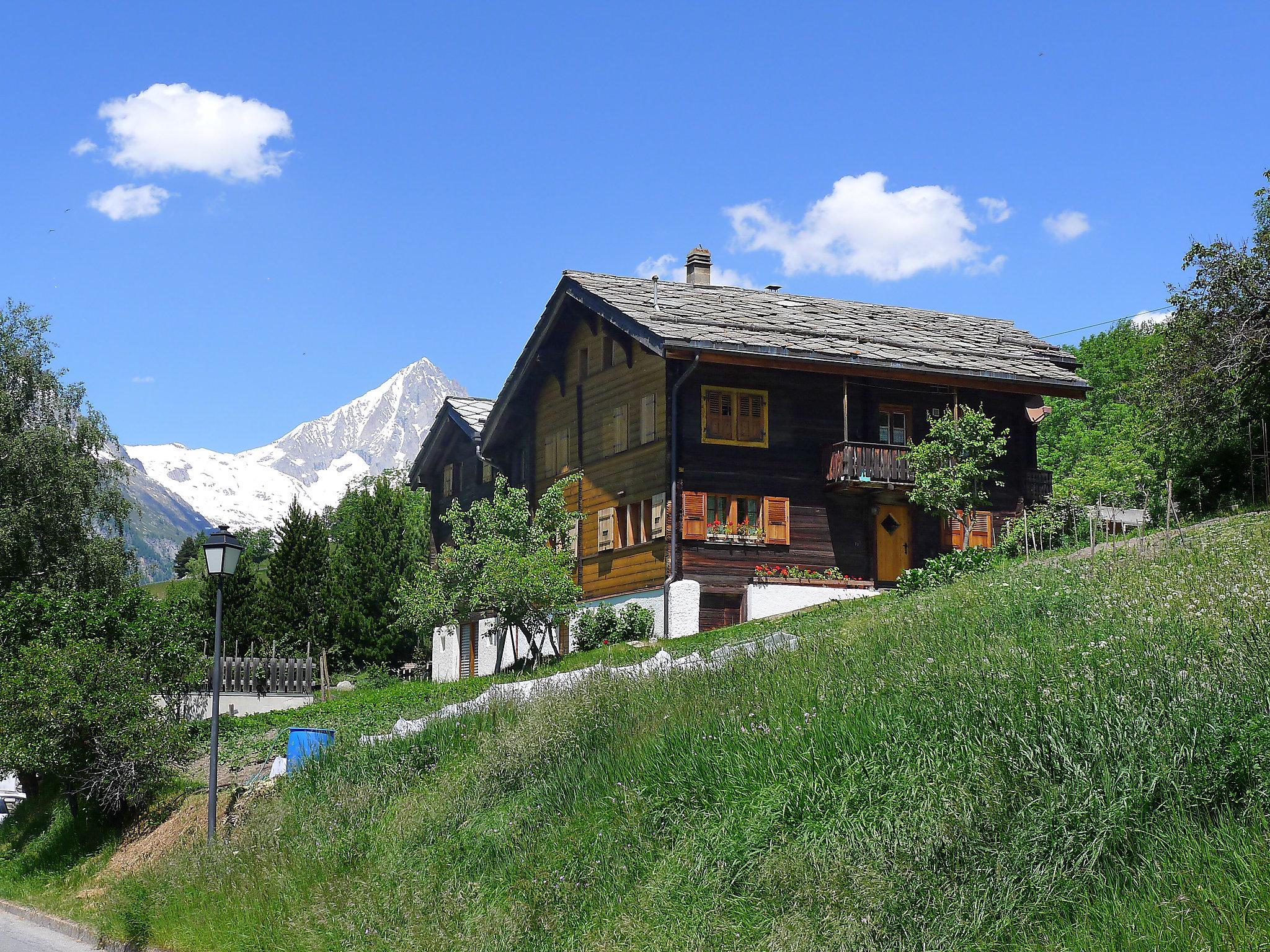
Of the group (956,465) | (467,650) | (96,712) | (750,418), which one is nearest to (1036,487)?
(956,465)

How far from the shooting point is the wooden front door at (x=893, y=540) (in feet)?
110

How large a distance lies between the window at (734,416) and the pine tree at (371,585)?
15.9m

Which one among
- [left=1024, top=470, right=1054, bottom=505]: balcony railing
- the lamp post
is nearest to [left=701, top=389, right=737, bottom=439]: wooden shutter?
[left=1024, top=470, right=1054, bottom=505]: balcony railing

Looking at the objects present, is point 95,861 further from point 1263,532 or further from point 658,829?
point 1263,532

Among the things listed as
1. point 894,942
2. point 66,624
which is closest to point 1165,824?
point 894,942

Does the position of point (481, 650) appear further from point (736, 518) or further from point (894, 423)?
point (894, 423)

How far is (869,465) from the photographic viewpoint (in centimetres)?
3219

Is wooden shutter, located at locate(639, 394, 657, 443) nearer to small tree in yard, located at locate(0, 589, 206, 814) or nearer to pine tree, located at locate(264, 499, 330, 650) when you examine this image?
small tree in yard, located at locate(0, 589, 206, 814)

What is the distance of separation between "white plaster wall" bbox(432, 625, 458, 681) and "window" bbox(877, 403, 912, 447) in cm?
1492

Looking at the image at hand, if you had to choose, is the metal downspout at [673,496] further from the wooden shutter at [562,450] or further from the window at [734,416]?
the wooden shutter at [562,450]

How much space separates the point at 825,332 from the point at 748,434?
4.01 metres

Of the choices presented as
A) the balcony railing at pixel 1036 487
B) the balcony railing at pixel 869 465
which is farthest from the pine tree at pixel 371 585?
the balcony railing at pixel 1036 487

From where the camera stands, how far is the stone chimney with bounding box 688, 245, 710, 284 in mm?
39812

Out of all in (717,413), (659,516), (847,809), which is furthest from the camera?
(717,413)
